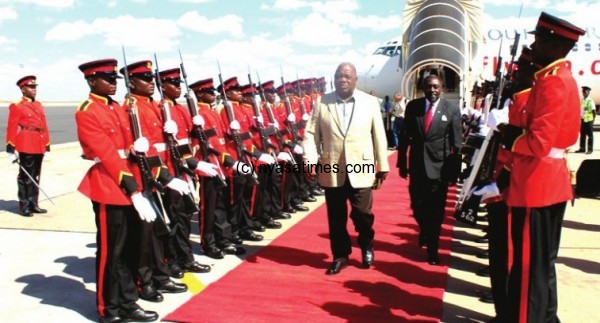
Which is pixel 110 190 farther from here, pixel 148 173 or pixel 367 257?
pixel 367 257

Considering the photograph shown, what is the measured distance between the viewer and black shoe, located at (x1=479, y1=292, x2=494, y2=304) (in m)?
4.37

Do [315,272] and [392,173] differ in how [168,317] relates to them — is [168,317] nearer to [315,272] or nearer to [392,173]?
[315,272]

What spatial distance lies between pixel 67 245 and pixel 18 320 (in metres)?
2.18

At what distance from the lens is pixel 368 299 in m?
4.42

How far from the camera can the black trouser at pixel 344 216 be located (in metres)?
5.17

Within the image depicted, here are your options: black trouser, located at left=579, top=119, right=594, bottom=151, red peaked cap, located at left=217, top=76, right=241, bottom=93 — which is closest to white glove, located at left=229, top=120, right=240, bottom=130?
red peaked cap, located at left=217, top=76, right=241, bottom=93

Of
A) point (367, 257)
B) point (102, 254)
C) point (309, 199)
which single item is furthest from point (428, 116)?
point (309, 199)

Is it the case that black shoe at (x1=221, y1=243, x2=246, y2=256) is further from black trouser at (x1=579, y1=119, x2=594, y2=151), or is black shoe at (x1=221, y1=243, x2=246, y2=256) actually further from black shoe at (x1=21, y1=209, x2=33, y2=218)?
black trouser at (x1=579, y1=119, x2=594, y2=151)

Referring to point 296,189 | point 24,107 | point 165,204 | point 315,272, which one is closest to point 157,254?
point 165,204

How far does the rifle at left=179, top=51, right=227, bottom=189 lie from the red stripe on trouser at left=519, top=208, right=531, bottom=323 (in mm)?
3114

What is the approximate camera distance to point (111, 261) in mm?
3973

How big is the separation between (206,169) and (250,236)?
1479 millimetres

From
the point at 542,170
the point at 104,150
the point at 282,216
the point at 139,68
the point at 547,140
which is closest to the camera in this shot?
the point at 547,140

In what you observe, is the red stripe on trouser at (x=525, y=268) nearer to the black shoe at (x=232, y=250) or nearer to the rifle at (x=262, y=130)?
the black shoe at (x=232, y=250)
